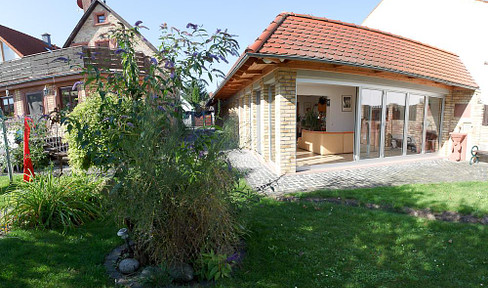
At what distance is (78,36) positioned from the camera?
20.3 metres

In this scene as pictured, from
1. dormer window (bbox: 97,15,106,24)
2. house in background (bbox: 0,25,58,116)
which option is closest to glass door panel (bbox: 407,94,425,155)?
dormer window (bbox: 97,15,106,24)

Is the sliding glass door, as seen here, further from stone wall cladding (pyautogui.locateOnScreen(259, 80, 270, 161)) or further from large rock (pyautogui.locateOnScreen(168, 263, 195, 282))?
large rock (pyautogui.locateOnScreen(168, 263, 195, 282))

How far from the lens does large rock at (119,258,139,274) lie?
8.82ft

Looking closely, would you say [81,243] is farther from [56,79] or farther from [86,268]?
[56,79]

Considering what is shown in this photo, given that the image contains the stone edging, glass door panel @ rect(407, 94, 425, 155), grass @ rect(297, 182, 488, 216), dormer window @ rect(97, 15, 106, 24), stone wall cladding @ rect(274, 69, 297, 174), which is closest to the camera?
the stone edging

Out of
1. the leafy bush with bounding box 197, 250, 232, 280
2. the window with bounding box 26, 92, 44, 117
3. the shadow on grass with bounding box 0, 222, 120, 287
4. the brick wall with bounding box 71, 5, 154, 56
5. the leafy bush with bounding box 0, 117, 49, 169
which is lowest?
the shadow on grass with bounding box 0, 222, 120, 287

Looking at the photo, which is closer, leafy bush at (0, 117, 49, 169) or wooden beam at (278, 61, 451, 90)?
wooden beam at (278, 61, 451, 90)

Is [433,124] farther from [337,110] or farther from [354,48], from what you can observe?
[354,48]

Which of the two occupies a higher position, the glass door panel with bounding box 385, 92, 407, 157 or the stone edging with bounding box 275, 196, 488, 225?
the glass door panel with bounding box 385, 92, 407, 157

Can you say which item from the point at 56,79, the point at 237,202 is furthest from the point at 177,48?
the point at 56,79

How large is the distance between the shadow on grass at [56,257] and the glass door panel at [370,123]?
7528mm

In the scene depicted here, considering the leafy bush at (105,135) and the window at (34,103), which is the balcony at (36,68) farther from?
the leafy bush at (105,135)

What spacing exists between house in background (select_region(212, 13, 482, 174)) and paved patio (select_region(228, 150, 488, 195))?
20.9 inches

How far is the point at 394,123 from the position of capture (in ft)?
29.2
